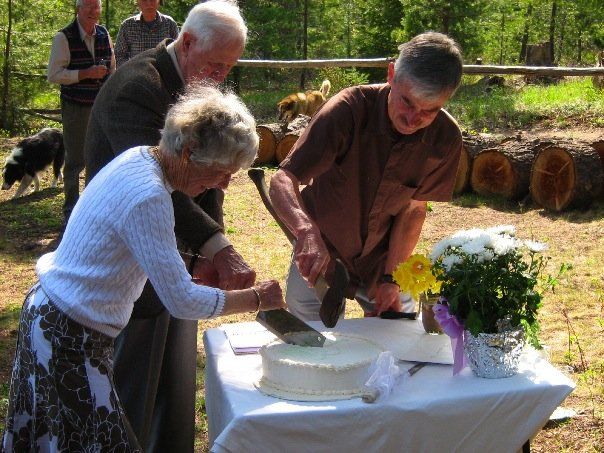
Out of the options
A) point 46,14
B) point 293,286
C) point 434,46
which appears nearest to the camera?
point 434,46

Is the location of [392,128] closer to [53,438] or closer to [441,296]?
[441,296]

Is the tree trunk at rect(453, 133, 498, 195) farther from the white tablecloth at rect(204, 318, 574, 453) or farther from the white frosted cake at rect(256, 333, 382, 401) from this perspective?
the white frosted cake at rect(256, 333, 382, 401)

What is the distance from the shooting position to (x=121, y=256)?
2.22 m

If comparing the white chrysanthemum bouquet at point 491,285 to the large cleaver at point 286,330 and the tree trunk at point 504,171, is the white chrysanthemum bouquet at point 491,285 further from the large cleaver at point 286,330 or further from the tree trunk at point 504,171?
the tree trunk at point 504,171

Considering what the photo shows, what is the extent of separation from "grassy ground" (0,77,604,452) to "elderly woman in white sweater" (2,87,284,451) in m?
1.57

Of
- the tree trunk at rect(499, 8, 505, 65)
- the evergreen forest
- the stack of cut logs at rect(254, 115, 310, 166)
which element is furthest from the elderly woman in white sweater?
the tree trunk at rect(499, 8, 505, 65)

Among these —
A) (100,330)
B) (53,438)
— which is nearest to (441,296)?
(100,330)

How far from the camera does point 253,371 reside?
2.51 metres

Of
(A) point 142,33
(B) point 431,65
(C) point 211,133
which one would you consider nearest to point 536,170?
(A) point 142,33

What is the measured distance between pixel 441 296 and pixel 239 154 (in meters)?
0.77

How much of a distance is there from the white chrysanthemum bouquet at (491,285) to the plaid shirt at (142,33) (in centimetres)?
524

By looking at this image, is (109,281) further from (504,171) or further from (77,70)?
(504,171)

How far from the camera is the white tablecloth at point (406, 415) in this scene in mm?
2178

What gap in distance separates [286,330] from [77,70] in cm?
521
